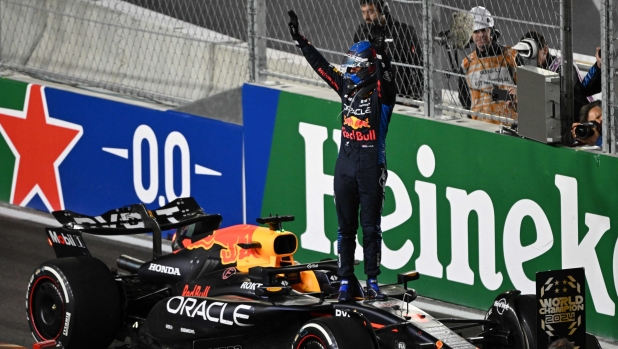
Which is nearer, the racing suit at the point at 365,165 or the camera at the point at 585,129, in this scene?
the racing suit at the point at 365,165

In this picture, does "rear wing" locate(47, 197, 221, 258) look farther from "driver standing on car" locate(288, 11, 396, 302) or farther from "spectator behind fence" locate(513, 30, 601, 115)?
"spectator behind fence" locate(513, 30, 601, 115)

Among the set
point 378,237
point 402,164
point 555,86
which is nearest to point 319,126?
point 402,164

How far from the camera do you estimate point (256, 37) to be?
11.5 m

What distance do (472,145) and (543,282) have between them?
10.6 feet

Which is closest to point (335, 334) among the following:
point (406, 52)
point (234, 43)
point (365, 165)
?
point (365, 165)

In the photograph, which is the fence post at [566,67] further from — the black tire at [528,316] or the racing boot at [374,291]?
the racing boot at [374,291]

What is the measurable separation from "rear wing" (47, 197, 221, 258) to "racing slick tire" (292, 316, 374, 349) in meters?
1.98

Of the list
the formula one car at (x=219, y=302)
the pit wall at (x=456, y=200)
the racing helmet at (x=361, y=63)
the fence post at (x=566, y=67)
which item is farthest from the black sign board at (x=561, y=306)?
the fence post at (x=566, y=67)

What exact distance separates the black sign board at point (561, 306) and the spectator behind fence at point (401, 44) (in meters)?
3.88

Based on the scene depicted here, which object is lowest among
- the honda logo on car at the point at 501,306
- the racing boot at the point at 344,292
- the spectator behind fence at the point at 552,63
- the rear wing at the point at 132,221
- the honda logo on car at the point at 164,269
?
the honda logo on car at the point at 501,306

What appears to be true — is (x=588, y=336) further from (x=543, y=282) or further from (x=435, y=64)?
(x=435, y=64)

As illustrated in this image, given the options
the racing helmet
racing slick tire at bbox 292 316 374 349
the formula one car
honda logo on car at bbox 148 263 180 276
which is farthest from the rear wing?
racing slick tire at bbox 292 316 374 349

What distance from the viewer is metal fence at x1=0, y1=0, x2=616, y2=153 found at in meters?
9.91

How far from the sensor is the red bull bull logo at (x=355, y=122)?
307 inches
